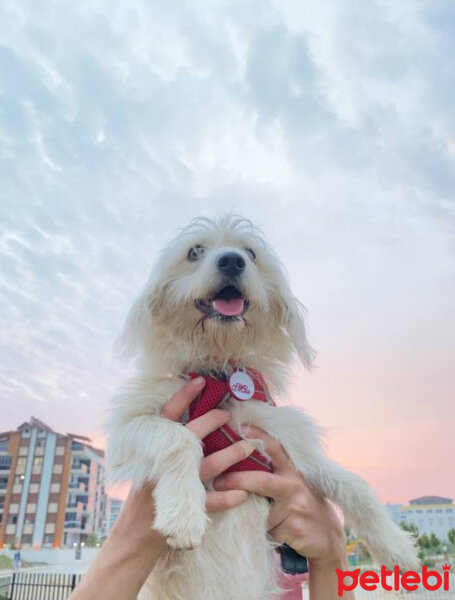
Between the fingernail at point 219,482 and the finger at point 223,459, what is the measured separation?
8 centimetres

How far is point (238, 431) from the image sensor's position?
246cm

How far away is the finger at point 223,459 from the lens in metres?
2.22

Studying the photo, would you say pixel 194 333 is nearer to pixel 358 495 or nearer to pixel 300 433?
pixel 300 433

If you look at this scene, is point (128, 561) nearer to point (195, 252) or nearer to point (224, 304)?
point (224, 304)

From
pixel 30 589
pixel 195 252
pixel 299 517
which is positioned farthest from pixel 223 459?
pixel 30 589

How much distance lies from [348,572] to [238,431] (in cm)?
88

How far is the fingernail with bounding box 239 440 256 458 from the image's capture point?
2328 millimetres

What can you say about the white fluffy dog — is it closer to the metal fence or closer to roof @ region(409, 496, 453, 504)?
the metal fence

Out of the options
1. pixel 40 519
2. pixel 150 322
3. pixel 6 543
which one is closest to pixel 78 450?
pixel 40 519

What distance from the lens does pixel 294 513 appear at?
2311 millimetres

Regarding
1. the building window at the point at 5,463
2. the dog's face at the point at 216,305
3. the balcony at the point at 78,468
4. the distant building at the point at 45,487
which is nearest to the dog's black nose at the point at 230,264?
the dog's face at the point at 216,305

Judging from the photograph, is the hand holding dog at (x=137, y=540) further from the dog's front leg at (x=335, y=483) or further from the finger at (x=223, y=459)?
the dog's front leg at (x=335, y=483)

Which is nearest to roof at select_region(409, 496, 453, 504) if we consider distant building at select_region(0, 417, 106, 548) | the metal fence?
distant building at select_region(0, 417, 106, 548)

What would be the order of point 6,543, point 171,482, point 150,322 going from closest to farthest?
1. point 171,482
2. point 150,322
3. point 6,543
